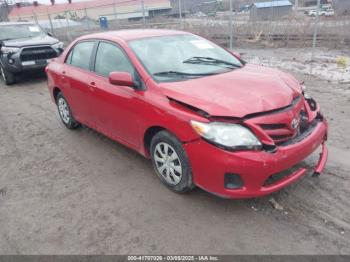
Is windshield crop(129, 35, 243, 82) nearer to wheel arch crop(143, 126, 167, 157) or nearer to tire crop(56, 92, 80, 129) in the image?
wheel arch crop(143, 126, 167, 157)

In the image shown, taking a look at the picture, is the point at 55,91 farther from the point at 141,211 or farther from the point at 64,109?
the point at 141,211

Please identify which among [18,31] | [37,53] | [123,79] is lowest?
[37,53]

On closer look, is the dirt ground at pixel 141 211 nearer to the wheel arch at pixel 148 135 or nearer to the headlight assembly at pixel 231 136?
the wheel arch at pixel 148 135

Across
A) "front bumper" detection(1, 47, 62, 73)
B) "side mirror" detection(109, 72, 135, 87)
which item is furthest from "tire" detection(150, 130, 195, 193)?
"front bumper" detection(1, 47, 62, 73)

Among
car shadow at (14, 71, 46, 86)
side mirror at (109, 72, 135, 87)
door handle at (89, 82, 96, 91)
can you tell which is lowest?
car shadow at (14, 71, 46, 86)

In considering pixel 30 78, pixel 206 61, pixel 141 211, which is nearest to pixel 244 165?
pixel 141 211

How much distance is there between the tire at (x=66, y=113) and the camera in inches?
216

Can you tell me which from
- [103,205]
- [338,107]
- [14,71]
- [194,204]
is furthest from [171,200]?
[14,71]

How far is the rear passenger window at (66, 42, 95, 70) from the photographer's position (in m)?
4.62

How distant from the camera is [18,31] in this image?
33.7 ft

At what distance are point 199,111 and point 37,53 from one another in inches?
316

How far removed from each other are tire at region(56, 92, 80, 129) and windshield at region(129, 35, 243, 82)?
2.13 metres

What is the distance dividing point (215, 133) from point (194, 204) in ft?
2.99

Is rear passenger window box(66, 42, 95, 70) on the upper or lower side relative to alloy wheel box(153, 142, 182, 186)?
upper
